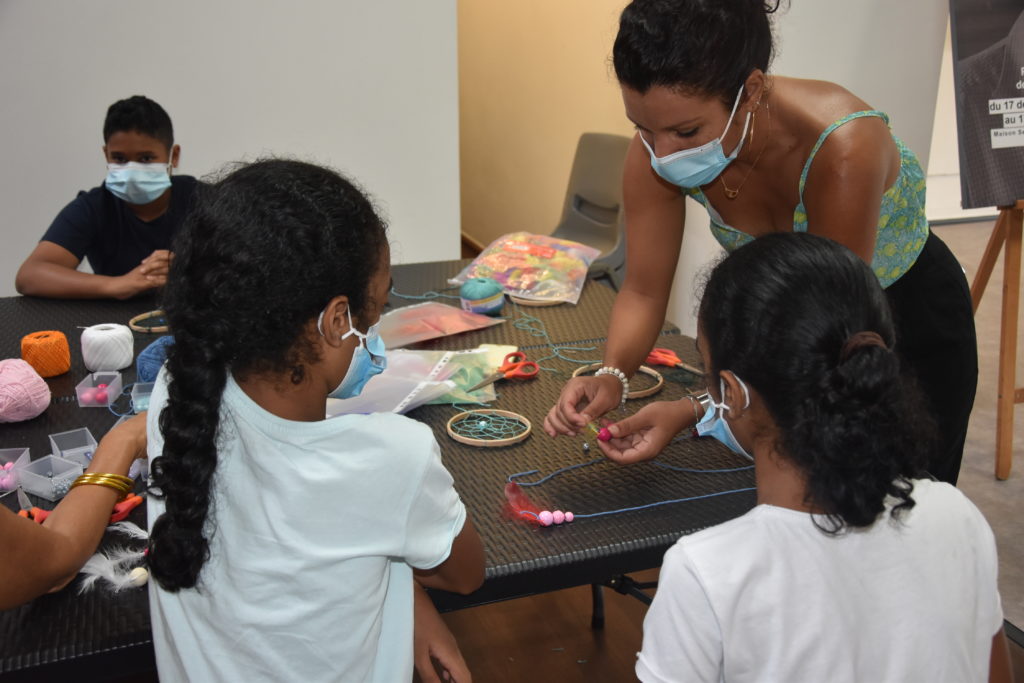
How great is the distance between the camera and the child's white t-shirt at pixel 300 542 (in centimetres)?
92

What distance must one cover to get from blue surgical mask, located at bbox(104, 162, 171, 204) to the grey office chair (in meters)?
1.61

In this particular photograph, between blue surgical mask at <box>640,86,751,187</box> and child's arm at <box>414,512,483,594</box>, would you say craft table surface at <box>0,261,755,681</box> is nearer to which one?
child's arm at <box>414,512,483,594</box>

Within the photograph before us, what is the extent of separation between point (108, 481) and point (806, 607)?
88 centimetres

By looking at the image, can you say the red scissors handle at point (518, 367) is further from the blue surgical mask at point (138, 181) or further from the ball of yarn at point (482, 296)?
the blue surgical mask at point (138, 181)

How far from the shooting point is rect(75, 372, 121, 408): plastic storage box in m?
1.54

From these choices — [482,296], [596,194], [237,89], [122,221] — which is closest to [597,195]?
[596,194]

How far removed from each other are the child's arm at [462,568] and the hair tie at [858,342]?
1.53 feet

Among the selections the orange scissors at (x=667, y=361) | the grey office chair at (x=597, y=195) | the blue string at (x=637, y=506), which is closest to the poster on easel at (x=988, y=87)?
the grey office chair at (x=597, y=195)

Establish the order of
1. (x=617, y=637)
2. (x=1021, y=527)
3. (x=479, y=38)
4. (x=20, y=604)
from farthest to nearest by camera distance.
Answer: (x=479, y=38) → (x=1021, y=527) → (x=617, y=637) → (x=20, y=604)

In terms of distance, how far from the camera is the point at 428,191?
11.8ft

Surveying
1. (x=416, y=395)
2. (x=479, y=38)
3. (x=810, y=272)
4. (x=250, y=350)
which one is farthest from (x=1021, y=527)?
(x=479, y=38)

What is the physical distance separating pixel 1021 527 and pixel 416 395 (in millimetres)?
2068

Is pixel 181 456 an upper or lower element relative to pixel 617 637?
upper

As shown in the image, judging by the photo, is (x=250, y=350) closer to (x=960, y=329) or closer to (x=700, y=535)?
(x=700, y=535)
